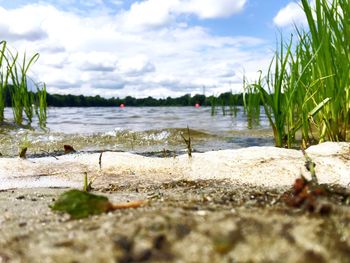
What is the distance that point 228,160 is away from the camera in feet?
8.32

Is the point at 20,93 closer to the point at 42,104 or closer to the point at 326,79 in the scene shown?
the point at 42,104

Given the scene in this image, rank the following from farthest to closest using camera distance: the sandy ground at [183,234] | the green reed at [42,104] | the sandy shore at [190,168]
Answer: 1. the green reed at [42,104]
2. the sandy shore at [190,168]
3. the sandy ground at [183,234]

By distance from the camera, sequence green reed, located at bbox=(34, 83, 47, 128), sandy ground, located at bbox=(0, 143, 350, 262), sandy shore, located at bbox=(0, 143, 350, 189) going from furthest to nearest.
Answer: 1. green reed, located at bbox=(34, 83, 47, 128)
2. sandy shore, located at bbox=(0, 143, 350, 189)
3. sandy ground, located at bbox=(0, 143, 350, 262)

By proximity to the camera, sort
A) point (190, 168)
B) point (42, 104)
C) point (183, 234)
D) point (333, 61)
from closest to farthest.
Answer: point (183, 234), point (190, 168), point (333, 61), point (42, 104)

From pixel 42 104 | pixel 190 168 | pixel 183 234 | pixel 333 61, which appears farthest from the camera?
pixel 42 104

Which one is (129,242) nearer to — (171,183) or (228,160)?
(171,183)

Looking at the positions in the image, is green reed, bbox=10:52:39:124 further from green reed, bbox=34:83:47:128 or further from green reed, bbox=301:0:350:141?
green reed, bbox=301:0:350:141

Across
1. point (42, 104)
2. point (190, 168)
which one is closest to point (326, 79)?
point (190, 168)

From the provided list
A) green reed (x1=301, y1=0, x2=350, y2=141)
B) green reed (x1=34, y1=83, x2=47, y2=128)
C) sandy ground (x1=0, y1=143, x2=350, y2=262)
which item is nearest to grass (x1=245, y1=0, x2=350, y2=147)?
green reed (x1=301, y1=0, x2=350, y2=141)

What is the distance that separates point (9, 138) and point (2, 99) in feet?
2.78

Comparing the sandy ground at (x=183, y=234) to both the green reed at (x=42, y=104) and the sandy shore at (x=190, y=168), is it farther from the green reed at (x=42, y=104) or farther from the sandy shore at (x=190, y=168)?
the green reed at (x=42, y=104)

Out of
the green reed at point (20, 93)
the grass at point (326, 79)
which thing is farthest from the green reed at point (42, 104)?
the grass at point (326, 79)

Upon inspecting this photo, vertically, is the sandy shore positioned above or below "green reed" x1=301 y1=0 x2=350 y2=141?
below

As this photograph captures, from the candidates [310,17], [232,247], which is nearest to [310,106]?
[310,17]
